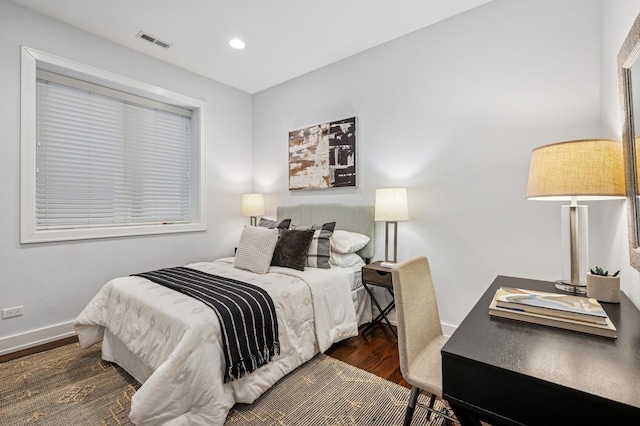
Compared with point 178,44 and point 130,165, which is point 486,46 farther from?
point 130,165

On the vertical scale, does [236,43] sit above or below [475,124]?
Result: above

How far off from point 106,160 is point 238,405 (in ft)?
9.11

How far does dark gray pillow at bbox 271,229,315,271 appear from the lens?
2.69 meters

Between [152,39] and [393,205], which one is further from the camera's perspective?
[152,39]

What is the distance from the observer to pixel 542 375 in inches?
28.5

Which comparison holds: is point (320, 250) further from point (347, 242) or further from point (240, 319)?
point (240, 319)

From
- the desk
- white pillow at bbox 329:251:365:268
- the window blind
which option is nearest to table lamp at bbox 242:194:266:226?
the window blind

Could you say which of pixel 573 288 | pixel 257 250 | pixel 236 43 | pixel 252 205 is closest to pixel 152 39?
pixel 236 43

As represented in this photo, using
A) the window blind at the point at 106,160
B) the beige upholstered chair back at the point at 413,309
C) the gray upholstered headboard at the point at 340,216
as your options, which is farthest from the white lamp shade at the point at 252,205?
the beige upholstered chair back at the point at 413,309

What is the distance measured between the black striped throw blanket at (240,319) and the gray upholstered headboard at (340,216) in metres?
1.39

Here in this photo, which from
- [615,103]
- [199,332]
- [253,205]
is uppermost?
[615,103]

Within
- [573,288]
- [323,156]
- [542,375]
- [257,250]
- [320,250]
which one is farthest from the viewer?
[323,156]

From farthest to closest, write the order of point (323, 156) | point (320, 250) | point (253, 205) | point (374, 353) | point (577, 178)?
point (253, 205) → point (323, 156) → point (320, 250) → point (374, 353) → point (577, 178)

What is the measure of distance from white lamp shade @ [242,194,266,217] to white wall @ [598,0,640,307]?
3352mm
